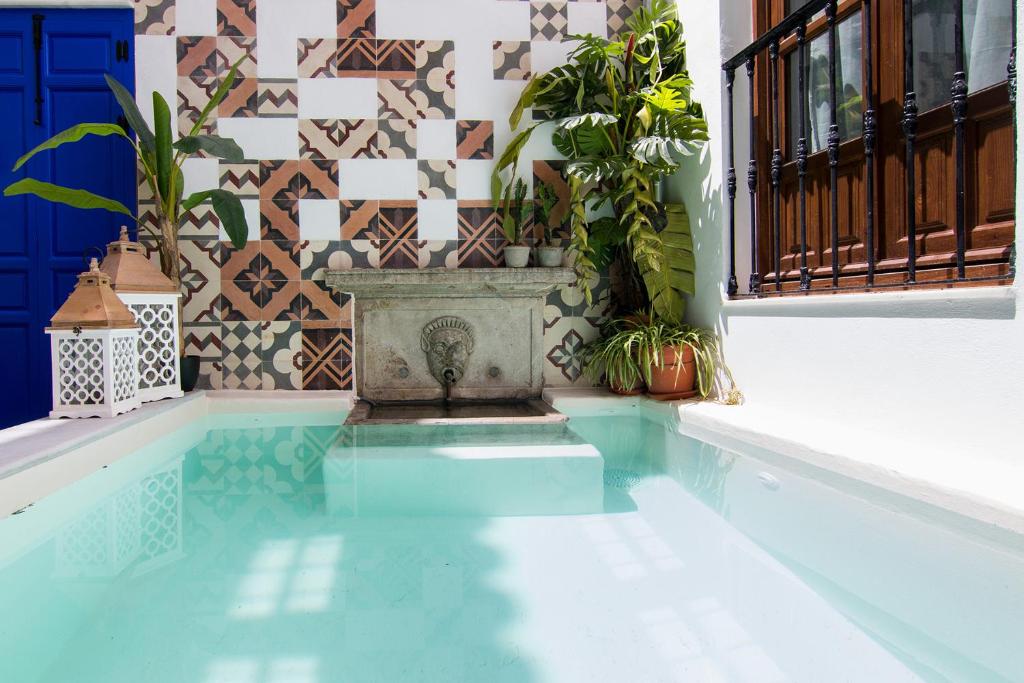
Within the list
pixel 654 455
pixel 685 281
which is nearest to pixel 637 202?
pixel 685 281

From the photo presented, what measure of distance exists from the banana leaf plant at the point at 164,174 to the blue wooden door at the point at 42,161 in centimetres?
40

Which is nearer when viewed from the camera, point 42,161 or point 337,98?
point 42,161

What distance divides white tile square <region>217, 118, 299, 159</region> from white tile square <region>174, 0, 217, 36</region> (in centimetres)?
61

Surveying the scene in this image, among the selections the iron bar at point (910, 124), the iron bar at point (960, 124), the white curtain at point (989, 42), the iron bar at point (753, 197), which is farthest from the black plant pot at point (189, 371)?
the white curtain at point (989, 42)

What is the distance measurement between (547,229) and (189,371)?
2.52m

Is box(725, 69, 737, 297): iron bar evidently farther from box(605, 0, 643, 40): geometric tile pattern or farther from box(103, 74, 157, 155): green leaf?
box(103, 74, 157, 155): green leaf

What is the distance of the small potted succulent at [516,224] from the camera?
4.33 m

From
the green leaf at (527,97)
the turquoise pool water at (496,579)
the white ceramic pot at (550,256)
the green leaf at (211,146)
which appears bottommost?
the turquoise pool water at (496,579)

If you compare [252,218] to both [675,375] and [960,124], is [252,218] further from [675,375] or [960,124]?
[960,124]

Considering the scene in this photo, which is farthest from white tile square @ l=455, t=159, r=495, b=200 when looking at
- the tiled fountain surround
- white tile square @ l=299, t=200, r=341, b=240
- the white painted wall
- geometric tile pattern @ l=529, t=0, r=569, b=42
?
the white painted wall

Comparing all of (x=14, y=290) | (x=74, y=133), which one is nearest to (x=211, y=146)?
(x=74, y=133)

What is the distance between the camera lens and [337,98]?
14.7ft

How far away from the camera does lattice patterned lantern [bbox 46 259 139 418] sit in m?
2.93

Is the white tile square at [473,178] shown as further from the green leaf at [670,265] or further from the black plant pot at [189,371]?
the black plant pot at [189,371]
